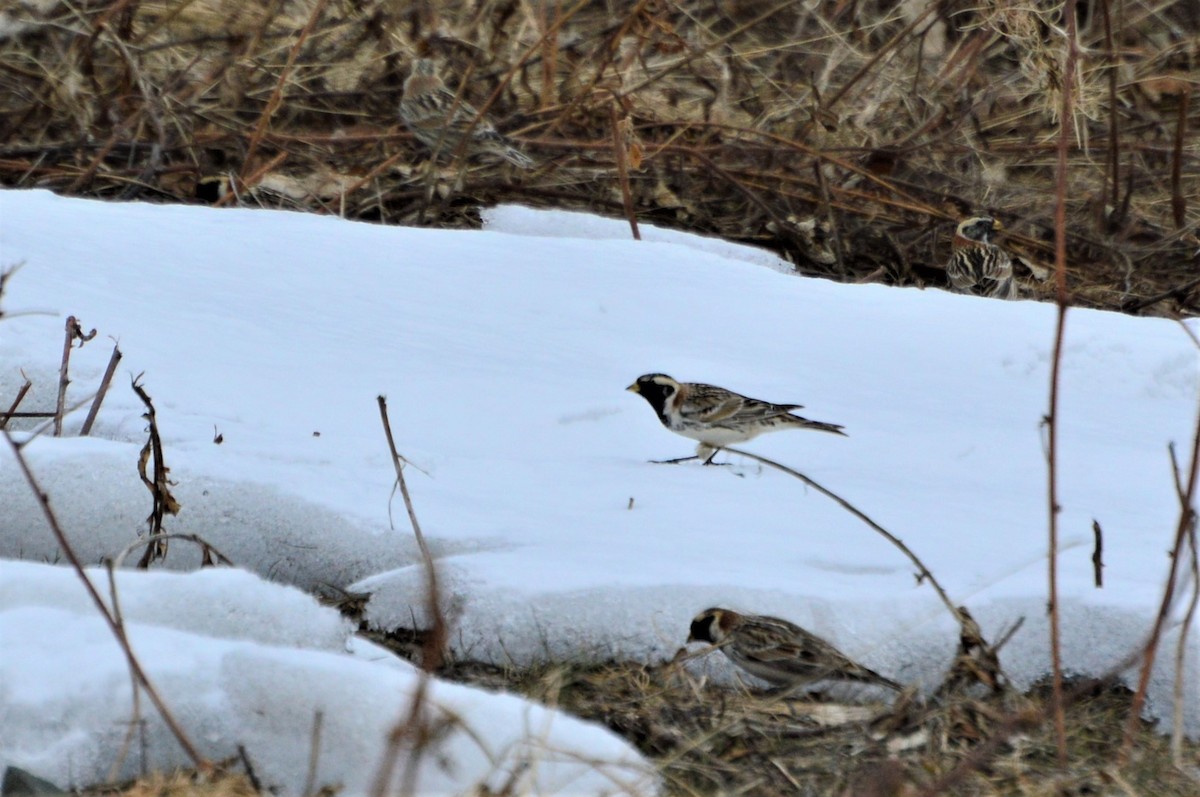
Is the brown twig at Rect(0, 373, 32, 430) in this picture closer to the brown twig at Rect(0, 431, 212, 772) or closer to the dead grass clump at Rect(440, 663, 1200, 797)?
the brown twig at Rect(0, 431, 212, 772)

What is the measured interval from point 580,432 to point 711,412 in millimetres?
688

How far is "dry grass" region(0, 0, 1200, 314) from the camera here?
653 centimetres

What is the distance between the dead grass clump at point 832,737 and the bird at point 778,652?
0.21 feet

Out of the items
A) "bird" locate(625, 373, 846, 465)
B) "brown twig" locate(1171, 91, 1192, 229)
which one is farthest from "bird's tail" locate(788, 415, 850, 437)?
"brown twig" locate(1171, 91, 1192, 229)

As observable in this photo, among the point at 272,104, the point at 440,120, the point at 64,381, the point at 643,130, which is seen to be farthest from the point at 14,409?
the point at 643,130

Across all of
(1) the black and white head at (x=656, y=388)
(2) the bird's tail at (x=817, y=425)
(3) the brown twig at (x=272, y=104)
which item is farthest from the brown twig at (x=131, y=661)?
(3) the brown twig at (x=272, y=104)

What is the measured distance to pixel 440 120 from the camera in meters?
7.05

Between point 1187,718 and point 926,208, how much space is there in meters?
4.37

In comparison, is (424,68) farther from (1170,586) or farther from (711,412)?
(1170,586)

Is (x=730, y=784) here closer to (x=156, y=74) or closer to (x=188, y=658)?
(x=188, y=658)

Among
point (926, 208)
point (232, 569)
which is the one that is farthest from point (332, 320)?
point (926, 208)

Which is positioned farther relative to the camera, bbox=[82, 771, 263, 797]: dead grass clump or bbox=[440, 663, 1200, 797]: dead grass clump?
bbox=[440, 663, 1200, 797]: dead grass clump

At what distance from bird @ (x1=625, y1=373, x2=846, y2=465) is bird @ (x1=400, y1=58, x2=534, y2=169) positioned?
2536 millimetres

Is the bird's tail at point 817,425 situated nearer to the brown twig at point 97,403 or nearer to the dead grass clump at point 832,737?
the dead grass clump at point 832,737
